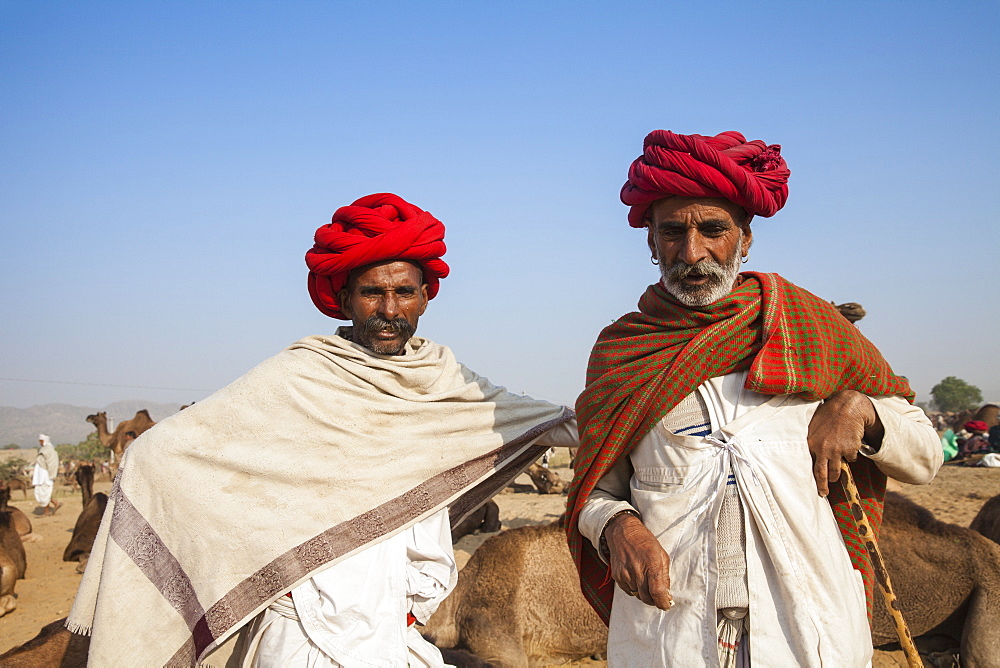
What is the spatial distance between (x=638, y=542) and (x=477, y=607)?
156 inches

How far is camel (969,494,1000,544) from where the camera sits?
6395 millimetres

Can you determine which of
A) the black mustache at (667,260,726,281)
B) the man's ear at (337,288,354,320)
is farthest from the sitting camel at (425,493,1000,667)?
the black mustache at (667,260,726,281)

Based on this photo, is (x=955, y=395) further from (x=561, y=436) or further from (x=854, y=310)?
(x=561, y=436)

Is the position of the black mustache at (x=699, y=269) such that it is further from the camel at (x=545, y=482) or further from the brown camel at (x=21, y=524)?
the camel at (x=545, y=482)

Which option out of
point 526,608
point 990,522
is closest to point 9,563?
point 526,608

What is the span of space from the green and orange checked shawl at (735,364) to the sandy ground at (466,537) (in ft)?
13.2

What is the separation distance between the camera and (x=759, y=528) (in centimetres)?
225

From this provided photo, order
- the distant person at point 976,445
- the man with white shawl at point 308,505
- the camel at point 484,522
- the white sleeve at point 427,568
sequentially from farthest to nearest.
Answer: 1. the distant person at point 976,445
2. the camel at point 484,522
3. the white sleeve at point 427,568
4. the man with white shawl at point 308,505

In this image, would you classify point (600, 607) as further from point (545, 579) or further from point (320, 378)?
point (545, 579)

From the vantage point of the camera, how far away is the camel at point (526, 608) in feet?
19.3

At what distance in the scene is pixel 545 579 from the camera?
5.99 meters

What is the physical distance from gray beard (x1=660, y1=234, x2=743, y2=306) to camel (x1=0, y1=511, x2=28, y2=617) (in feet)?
28.0

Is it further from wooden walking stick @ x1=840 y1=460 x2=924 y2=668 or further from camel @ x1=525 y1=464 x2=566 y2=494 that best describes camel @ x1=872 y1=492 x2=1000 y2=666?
camel @ x1=525 y1=464 x2=566 y2=494

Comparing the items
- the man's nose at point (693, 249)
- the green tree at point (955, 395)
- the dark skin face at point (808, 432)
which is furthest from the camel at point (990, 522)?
the green tree at point (955, 395)
